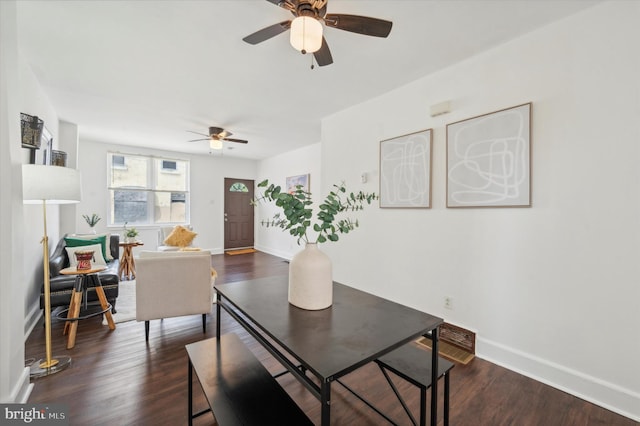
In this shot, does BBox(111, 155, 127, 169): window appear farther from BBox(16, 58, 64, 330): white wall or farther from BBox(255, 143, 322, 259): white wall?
BBox(255, 143, 322, 259): white wall

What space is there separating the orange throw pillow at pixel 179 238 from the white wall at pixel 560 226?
14.1 ft

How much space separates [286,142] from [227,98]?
91.0 inches

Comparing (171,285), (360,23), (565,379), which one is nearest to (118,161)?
(171,285)

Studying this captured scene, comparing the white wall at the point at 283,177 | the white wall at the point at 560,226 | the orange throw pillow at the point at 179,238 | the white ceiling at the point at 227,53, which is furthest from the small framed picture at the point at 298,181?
the white wall at the point at 560,226

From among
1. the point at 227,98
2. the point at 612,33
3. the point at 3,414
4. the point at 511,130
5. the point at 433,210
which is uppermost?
the point at 227,98

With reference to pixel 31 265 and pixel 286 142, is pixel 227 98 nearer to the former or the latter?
pixel 286 142

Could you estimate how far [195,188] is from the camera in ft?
22.0

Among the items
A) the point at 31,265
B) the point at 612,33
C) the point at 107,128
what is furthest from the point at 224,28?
the point at 107,128

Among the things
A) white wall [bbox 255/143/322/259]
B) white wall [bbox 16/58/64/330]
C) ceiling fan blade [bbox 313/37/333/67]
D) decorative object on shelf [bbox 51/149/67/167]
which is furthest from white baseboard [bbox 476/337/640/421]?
decorative object on shelf [bbox 51/149/67/167]

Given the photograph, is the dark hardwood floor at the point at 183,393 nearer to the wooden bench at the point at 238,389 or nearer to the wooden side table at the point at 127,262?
the wooden bench at the point at 238,389

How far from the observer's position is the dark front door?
726 cm

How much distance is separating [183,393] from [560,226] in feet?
9.49

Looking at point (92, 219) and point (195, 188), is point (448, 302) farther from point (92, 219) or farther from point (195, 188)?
point (92, 219)

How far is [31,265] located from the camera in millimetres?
2740
